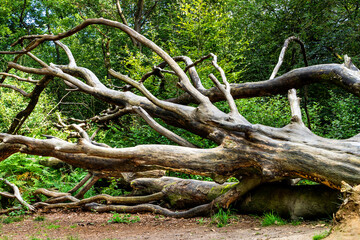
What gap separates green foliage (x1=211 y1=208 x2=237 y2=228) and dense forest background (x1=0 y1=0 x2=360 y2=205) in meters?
2.63

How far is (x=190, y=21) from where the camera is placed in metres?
13.4

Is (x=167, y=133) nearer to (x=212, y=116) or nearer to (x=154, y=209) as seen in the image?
(x=212, y=116)

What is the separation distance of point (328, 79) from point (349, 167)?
1.96 m

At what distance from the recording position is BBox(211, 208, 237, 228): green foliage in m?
5.19

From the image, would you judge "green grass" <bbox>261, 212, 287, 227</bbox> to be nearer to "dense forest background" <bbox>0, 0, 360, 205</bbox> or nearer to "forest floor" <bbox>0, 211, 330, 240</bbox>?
"forest floor" <bbox>0, 211, 330, 240</bbox>

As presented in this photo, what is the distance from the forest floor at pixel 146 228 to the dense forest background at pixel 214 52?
6.57ft

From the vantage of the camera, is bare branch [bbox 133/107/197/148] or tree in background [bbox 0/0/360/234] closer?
tree in background [bbox 0/0/360/234]

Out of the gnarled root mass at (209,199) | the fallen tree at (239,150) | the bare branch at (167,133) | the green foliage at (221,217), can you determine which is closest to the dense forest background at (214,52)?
the fallen tree at (239,150)

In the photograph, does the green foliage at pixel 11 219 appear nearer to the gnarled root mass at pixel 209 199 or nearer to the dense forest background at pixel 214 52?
the gnarled root mass at pixel 209 199

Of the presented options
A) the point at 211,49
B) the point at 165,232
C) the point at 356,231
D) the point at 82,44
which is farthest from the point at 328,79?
the point at 82,44

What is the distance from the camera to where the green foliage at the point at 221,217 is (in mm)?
5188

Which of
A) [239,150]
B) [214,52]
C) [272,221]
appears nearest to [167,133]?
[239,150]

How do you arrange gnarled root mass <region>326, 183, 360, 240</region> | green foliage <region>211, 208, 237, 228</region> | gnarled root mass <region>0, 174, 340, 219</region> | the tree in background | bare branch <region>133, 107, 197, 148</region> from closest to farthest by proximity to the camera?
gnarled root mass <region>326, 183, 360, 240</region> < the tree in background < gnarled root mass <region>0, 174, 340, 219</region> < green foliage <region>211, 208, 237, 228</region> < bare branch <region>133, 107, 197, 148</region>

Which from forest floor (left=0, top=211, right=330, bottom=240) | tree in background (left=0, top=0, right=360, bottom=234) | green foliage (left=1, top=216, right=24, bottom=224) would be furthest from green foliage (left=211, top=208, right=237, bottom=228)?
green foliage (left=1, top=216, right=24, bottom=224)
